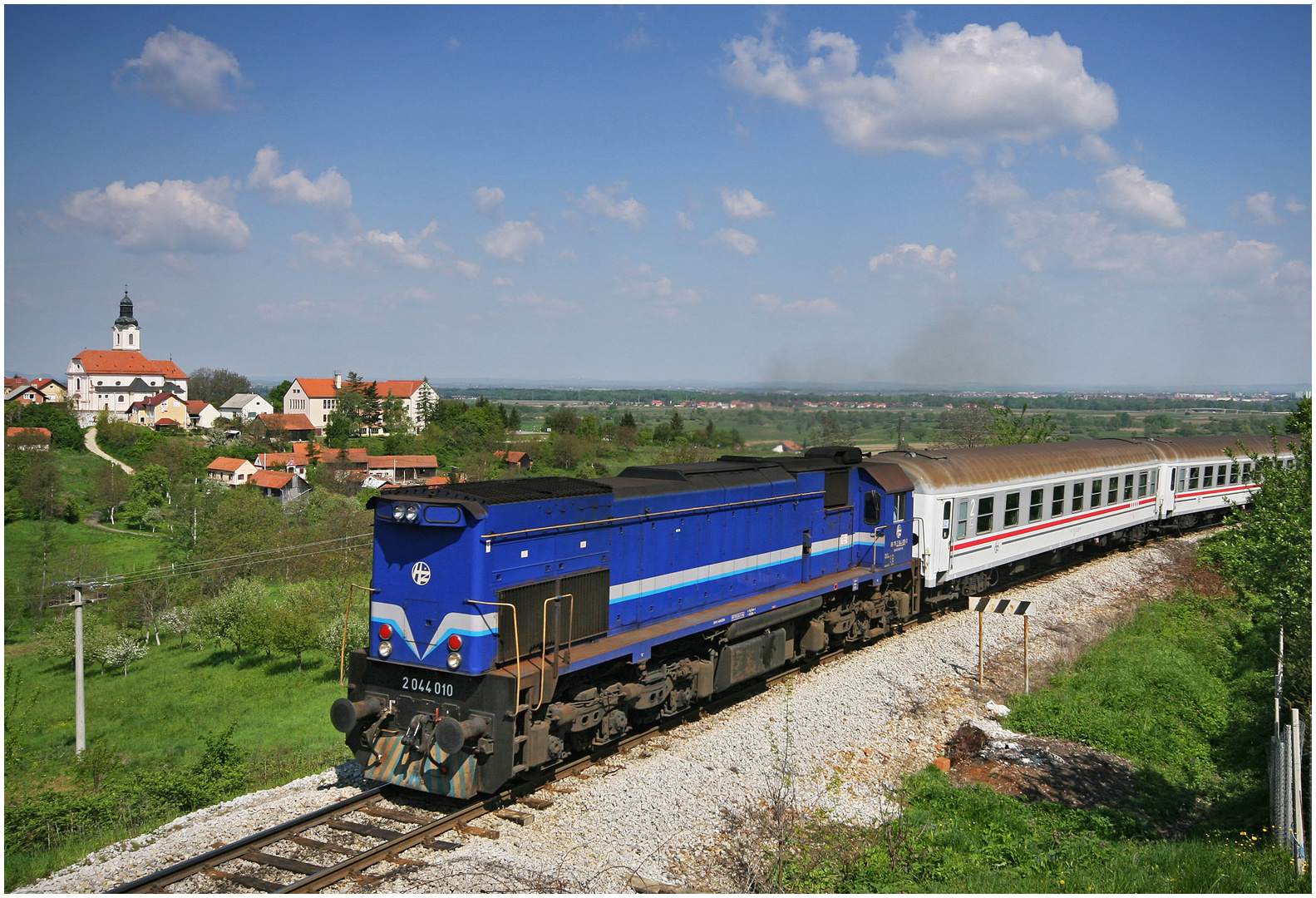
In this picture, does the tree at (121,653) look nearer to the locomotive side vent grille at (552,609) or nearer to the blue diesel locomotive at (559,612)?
the blue diesel locomotive at (559,612)

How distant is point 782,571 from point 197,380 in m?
140

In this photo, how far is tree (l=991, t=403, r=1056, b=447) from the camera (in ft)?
114

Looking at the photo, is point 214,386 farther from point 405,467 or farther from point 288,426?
point 405,467

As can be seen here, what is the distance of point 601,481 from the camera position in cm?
1117

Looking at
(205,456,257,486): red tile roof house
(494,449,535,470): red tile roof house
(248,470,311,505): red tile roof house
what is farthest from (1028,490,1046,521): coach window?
(205,456,257,486): red tile roof house

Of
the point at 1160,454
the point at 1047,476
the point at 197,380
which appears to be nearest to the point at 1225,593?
the point at 1047,476

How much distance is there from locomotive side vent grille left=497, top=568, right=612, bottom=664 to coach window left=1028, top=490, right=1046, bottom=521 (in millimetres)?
13102

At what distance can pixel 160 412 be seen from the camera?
104875mm

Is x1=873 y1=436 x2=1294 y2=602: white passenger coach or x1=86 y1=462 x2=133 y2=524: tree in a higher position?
x1=873 y1=436 x2=1294 y2=602: white passenger coach

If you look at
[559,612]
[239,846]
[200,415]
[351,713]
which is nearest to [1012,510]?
[559,612]

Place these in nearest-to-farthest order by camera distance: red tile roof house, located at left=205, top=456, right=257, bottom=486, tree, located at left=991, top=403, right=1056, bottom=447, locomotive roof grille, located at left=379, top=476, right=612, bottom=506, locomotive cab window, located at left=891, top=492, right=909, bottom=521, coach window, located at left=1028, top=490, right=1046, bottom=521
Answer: locomotive roof grille, located at left=379, top=476, right=612, bottom=506
locomotive cab window, located at left=891, top=492, right=909, bottom=521
coach window, located at left=1028, top=490, right=1046, bottom=521
tree, located at left=991, top=403, right=1056, bottom=447
red tile roof house, located at left=205, top=456, right=257, bottom=486

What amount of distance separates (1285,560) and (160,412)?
117m

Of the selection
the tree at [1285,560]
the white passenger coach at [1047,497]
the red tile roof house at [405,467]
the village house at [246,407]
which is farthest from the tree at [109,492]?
the tree at [1285,560]

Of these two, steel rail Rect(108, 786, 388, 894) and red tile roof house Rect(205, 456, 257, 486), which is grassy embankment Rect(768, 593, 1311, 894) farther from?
red tile roof house Rect(205, 456, 257, 486)
